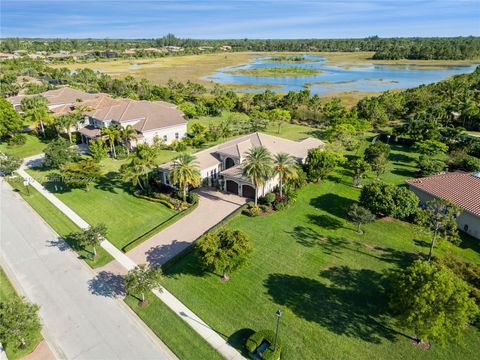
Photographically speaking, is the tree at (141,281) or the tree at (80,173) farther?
the tree at (80,173)

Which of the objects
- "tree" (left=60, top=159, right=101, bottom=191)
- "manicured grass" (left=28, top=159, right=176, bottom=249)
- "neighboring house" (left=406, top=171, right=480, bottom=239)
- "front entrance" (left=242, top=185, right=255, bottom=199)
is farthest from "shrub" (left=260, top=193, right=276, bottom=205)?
"tree" (left=60, top=159, right=101, bottom=191)

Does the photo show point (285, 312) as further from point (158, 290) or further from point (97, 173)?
point (97, 173)

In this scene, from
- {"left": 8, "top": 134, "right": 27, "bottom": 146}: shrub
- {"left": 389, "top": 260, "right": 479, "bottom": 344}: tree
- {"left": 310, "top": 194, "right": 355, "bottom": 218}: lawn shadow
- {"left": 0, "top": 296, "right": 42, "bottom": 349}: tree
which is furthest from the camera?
{"left": 8, "top": 134, "right": 27, "bottom": 146}: shrub

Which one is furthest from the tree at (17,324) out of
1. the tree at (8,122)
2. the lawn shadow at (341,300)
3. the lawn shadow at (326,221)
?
the tree at (8,122)

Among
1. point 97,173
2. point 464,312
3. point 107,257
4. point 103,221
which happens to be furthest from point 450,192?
point 97,173

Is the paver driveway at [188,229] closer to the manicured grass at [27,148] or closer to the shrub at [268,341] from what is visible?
the shrub at [268,341]

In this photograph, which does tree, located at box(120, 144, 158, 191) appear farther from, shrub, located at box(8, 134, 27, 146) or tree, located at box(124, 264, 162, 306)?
shrub, located at box(8, 134, 27, 146)
